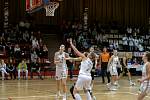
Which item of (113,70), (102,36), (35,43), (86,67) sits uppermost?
(102,36)

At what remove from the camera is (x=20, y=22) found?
32844mm

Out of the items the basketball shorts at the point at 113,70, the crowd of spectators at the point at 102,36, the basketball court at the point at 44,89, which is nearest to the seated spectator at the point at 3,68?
the basketball court at the point at 44,89

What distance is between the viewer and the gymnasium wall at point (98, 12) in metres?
34.8

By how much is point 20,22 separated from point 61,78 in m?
19.2

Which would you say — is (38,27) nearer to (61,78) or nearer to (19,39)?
(19,39)

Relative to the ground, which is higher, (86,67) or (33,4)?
(33,4)

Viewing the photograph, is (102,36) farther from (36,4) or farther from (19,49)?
(36,4)

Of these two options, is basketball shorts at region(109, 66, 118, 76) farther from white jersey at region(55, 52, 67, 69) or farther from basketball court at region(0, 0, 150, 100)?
white jersey at region(55, 52, 67, 69)

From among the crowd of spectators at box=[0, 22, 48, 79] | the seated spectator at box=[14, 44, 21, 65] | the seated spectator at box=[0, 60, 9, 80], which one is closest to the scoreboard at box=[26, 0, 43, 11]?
the seated spectator at box=[0, 60, 9, 80]

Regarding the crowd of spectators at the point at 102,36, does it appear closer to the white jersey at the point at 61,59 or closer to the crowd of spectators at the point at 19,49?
the crowd of spectators at the point at 19,49

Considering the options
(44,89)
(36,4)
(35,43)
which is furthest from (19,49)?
(44,89)

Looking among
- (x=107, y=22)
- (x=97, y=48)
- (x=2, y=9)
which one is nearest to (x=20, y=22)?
(x=2, y=9)

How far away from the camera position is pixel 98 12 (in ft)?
126

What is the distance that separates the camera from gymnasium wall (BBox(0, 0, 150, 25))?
34.8 m
